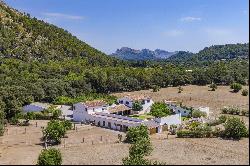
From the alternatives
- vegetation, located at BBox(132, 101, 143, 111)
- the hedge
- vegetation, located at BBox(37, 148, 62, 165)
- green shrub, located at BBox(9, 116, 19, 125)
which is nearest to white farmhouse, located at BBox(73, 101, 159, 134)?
the hedge

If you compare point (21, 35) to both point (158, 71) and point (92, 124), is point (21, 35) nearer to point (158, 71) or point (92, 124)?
point (158, 71)

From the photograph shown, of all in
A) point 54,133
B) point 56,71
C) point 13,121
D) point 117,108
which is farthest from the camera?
point 56,71

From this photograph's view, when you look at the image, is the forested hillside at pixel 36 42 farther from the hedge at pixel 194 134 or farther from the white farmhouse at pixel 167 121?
the hedge at pixel 194 134

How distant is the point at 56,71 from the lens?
100438 millimetres

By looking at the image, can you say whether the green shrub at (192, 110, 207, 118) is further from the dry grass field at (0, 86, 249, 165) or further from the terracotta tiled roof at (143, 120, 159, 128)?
the dry grass field at (0, 86, 249, 165)

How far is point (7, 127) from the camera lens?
185 feet

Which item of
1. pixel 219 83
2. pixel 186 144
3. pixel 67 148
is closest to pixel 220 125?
pixel 186 144

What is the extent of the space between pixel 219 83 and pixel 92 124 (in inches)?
2527

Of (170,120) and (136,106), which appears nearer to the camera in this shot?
(170,120)

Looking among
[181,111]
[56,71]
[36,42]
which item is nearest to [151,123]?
[181,111]

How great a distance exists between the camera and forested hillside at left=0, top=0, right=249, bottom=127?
263 ft

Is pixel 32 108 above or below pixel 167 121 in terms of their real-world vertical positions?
above

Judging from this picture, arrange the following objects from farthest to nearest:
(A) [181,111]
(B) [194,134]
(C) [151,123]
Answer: (A) [181,111] → (C) [151,123] → (B) [194,134]

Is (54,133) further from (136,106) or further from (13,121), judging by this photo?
(136,106)
